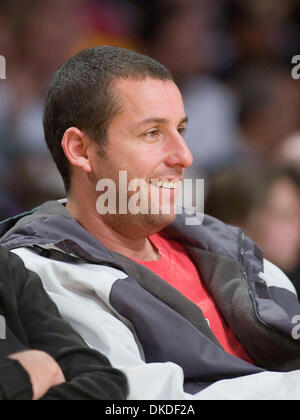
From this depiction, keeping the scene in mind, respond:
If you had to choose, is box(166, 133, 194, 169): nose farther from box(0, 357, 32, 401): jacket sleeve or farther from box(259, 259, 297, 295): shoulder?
box(0, 357, 32, 401): jacket sleeve

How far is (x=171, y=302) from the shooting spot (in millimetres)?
1524

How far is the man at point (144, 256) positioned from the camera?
1443 mm

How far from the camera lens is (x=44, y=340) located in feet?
4.38

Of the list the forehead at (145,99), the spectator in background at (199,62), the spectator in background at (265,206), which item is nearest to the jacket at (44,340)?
the forehead at (145,99)

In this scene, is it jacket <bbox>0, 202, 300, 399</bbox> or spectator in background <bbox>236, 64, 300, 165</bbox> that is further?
spectator in background <bbox>236, 64, 300, 165</bbox>

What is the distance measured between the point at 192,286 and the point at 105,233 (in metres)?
0.22

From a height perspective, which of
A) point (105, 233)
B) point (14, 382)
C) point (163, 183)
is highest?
point (163, 183)

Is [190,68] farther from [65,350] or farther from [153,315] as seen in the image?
[65,350]

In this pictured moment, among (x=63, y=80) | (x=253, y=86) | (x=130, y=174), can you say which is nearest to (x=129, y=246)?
(x=130, y=174)

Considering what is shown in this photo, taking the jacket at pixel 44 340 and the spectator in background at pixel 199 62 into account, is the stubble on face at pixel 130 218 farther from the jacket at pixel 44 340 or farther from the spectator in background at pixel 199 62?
the spectator in background at pixel 199 62

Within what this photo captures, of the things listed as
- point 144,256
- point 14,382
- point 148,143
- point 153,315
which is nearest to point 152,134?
point 148,143

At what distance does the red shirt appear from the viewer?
1647 millimetres

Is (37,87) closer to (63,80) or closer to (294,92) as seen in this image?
(294,92)

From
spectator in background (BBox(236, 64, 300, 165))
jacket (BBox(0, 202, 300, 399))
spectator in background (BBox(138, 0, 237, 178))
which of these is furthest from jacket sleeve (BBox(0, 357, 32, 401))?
spectator in background (BBox(236, 64, 300, 165))
